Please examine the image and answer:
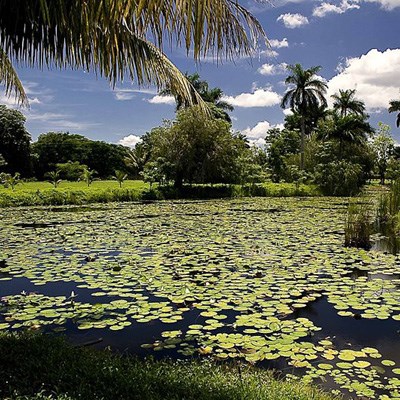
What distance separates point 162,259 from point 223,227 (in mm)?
4195

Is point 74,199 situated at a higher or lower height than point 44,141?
lower

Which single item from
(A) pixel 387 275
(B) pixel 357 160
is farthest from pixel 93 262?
(B) pixel 357 160

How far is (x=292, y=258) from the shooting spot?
724cm

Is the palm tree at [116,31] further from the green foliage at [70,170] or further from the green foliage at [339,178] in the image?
the green foliage at [70,170]

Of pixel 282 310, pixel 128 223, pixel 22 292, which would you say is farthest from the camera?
pixel 128 223

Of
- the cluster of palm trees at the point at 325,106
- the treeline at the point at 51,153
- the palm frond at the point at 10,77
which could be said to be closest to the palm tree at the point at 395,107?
the cluster of palm trees at the point at 325,106

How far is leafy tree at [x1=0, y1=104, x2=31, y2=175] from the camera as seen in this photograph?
39438 mm

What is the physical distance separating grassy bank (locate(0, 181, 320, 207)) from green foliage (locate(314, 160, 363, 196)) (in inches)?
34.1

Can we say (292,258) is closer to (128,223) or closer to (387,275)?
(387,275)

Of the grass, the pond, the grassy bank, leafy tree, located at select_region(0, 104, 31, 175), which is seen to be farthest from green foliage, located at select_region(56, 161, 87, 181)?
the grass

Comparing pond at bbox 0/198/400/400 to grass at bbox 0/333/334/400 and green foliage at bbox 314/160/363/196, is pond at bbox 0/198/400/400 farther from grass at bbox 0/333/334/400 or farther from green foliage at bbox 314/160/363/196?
green foliage at bbox 314/160/363/196

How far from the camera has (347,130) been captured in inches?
1191

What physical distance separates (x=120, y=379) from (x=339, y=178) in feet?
85.7

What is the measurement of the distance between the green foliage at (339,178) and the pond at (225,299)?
1854 cm
